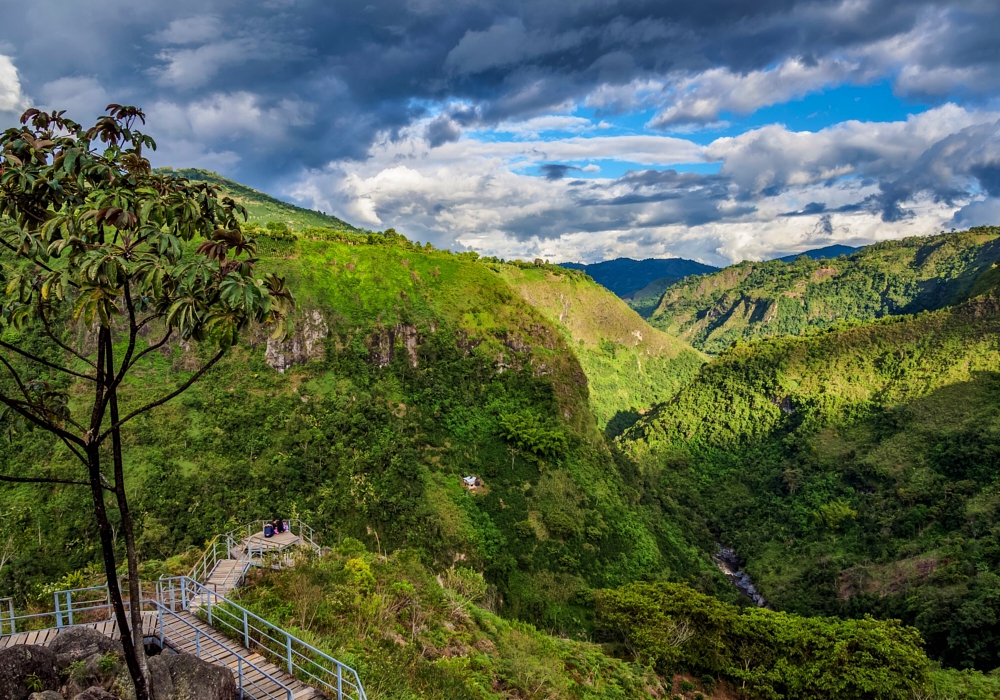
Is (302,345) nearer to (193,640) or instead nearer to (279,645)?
(193,640)

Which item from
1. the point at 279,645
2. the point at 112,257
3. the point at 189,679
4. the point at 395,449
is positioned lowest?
the point at 279,645

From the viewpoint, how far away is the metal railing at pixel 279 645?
1320cm

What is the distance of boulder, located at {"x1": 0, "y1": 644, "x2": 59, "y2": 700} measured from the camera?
1167cm

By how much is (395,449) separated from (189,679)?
44.0 m

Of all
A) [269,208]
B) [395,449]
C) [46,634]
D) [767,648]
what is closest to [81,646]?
[46,634]

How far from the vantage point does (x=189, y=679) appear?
1223cm

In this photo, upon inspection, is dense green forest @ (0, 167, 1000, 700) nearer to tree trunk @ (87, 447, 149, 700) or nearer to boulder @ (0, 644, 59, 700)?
tree trunk @ (87, 447, 149, 700)

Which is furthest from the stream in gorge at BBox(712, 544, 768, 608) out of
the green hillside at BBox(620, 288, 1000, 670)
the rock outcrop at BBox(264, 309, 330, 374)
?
the rock outcrop at BBox(264, 309, 330, 374)

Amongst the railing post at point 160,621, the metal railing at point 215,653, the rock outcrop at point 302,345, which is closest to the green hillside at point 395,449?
the rock outcrop at point 302,345

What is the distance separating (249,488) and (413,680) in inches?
1408

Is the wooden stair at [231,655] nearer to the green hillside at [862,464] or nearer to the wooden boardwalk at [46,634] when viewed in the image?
the wooden boardwalk at [46,634]

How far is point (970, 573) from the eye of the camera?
48875mm

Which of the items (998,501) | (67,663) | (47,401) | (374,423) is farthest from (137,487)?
(998,501)

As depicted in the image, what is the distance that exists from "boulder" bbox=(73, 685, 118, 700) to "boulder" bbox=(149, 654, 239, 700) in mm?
867
